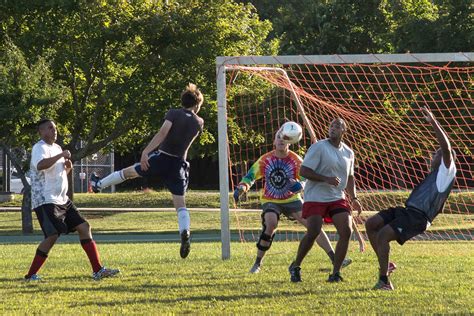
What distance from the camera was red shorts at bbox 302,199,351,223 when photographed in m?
10.5

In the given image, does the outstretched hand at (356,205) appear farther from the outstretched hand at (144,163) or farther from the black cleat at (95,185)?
the black cleat at (95,185)

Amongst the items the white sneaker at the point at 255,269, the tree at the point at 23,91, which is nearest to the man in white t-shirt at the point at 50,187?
the white sneaker at the point at 255,269

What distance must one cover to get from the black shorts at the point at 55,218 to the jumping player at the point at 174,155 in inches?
16.5

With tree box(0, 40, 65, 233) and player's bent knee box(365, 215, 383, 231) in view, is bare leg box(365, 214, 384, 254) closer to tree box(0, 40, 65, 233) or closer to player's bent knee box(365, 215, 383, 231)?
player's bent knee box(365, 215, 383, 231)

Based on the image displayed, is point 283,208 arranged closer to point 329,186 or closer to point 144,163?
point 329,186

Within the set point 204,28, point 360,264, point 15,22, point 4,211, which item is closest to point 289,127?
point 360,264

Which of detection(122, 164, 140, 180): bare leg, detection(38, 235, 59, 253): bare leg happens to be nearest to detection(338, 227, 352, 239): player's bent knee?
detection(122, 164, 140, 180): bare leg

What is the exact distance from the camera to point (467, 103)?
918 inches

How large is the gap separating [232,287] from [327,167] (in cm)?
Answer: 154

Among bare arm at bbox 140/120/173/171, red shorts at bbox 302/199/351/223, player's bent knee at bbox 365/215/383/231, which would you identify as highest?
bare arm at bbox 140/120/173/171

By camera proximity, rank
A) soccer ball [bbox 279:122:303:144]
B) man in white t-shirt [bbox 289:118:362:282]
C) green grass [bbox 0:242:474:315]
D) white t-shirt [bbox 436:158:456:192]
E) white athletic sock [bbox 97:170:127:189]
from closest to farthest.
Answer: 1. green grass [bbox 0:242:474:315]
2. white t-shirt [bbox 436:158:456:192]
3. man in white t-shirt [bbox 289:118:362:282]
4. white athletic sock [bbox 97:170:127:189]
5. soccer ball [bbox 279:122:303:144]

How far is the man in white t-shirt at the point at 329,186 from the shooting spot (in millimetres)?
10430

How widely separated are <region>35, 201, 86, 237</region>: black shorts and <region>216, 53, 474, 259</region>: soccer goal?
353cm

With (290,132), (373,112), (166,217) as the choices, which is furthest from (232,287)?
(166,217)
